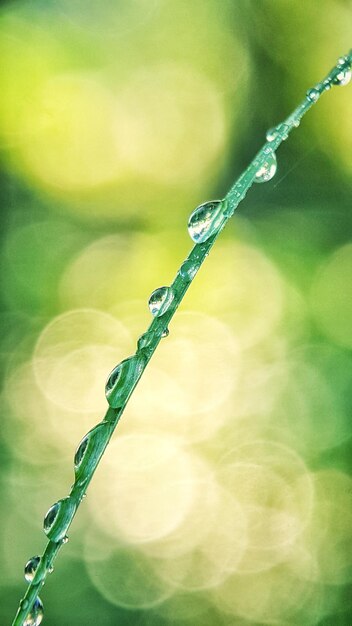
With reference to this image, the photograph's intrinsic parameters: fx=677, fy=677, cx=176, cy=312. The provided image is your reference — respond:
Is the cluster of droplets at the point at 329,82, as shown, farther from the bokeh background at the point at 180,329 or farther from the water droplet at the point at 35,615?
the bokeh background at the point at 180,329

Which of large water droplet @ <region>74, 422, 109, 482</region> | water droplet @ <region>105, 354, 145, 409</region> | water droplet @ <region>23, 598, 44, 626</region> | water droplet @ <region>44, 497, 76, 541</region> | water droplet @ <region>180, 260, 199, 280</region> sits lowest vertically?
water droplet @ <region>23, 598, 44, 626</region>

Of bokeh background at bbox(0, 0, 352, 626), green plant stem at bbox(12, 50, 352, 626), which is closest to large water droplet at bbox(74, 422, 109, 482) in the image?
green plant stem at bbox(12, 50, 352, 626)

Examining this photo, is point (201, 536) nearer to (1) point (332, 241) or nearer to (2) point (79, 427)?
(2) point (79, 427)

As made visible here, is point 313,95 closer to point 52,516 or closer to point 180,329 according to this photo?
point 52,516

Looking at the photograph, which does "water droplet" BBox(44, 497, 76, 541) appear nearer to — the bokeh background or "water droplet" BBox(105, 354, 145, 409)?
"water droplet" BBox(105, 354, 145, 409)

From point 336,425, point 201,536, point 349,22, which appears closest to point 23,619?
point 336,425

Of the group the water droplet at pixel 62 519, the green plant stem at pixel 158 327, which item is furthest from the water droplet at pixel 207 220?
the water droplet at pixel 62 519

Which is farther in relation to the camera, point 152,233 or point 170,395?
point 170,395
